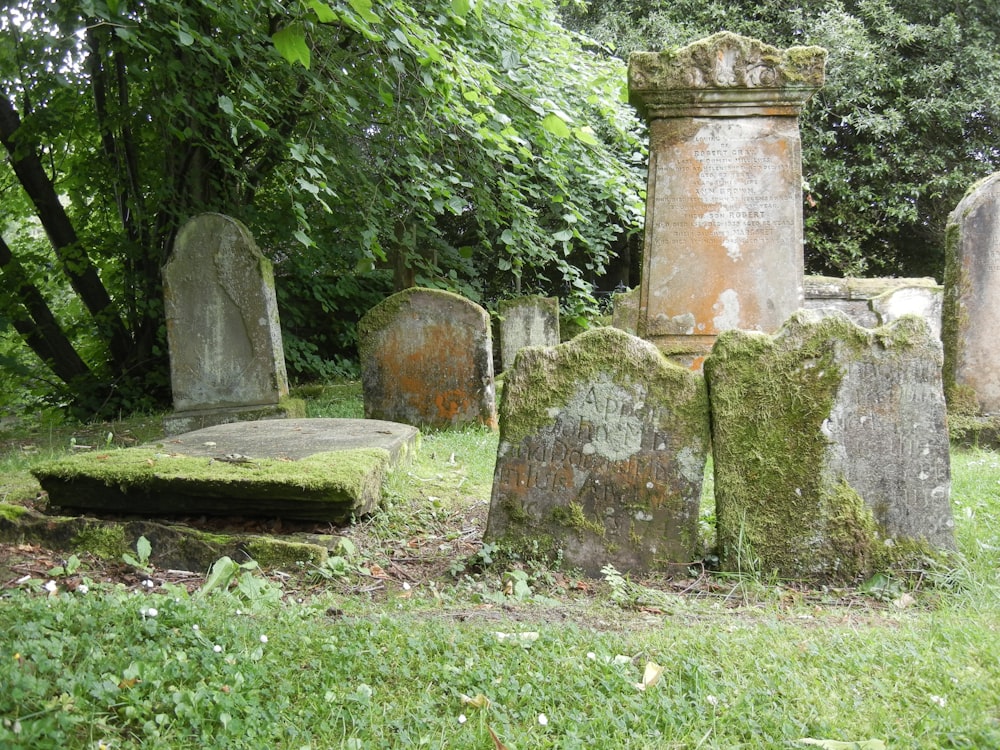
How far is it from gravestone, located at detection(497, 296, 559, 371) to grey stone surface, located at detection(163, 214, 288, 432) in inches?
187

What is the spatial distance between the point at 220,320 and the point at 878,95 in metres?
13.9

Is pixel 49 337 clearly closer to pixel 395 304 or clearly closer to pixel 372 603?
pixel 395 304

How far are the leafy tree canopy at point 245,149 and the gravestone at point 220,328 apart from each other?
71 centimetres

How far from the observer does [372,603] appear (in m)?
3.30

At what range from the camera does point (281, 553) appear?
3.73 meters

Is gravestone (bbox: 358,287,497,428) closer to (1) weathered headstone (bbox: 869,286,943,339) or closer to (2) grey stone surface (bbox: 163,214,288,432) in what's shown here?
(2) grey stone surface (bbox: 163,214,288,432)

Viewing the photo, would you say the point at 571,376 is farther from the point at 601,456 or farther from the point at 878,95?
the point at 878,95

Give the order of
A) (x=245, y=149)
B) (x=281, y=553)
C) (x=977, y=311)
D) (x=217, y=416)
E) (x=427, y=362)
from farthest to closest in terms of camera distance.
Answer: (x=245, y=149) → (x=427, y=362) → (x=977, y=311) → (x=217, y=416) → (x=281, y=553)

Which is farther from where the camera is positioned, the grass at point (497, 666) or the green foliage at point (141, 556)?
the green foliage at point (141, 556)

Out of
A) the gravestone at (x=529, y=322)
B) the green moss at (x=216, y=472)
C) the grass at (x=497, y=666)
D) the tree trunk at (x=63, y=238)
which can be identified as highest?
the tree trunk at (x=63, y=238)

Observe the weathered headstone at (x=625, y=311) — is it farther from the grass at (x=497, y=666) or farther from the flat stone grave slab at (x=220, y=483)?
the grass at (x=497, y=666)

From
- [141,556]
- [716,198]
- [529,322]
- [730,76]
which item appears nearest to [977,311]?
[716,198]

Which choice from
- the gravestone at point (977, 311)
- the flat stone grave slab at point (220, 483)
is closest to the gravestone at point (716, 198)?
the gravestone at point (977, 311)

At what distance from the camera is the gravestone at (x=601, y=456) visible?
12.2ft
